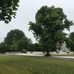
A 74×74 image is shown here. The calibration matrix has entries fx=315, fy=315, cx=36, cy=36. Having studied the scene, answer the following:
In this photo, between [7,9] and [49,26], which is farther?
[49,26]

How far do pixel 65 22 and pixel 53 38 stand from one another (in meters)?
6.89

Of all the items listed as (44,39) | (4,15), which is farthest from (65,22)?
(4,15)

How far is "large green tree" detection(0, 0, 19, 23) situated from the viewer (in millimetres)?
35156

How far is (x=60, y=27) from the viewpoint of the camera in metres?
81.2

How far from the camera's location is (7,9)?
35.9 meters

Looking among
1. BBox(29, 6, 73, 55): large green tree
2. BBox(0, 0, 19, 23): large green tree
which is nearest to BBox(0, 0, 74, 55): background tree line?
BBox(29, 6, 73, 55): large green tree

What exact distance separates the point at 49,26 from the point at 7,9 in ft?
154

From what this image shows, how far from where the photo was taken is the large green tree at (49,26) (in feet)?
261

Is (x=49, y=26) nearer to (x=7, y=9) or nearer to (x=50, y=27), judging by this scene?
(x=50, y=27)

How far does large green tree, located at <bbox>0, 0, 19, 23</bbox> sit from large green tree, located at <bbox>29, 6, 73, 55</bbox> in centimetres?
4260

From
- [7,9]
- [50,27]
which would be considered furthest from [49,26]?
[7,9]

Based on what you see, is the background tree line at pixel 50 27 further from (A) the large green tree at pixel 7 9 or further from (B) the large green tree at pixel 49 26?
(A) the large green tree at pixel 7 9

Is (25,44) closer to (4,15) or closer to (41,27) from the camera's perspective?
(41,27)

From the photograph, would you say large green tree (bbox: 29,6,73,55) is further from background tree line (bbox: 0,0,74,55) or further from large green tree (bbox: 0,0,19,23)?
large green tree (bbox: 0,0,19,23)
